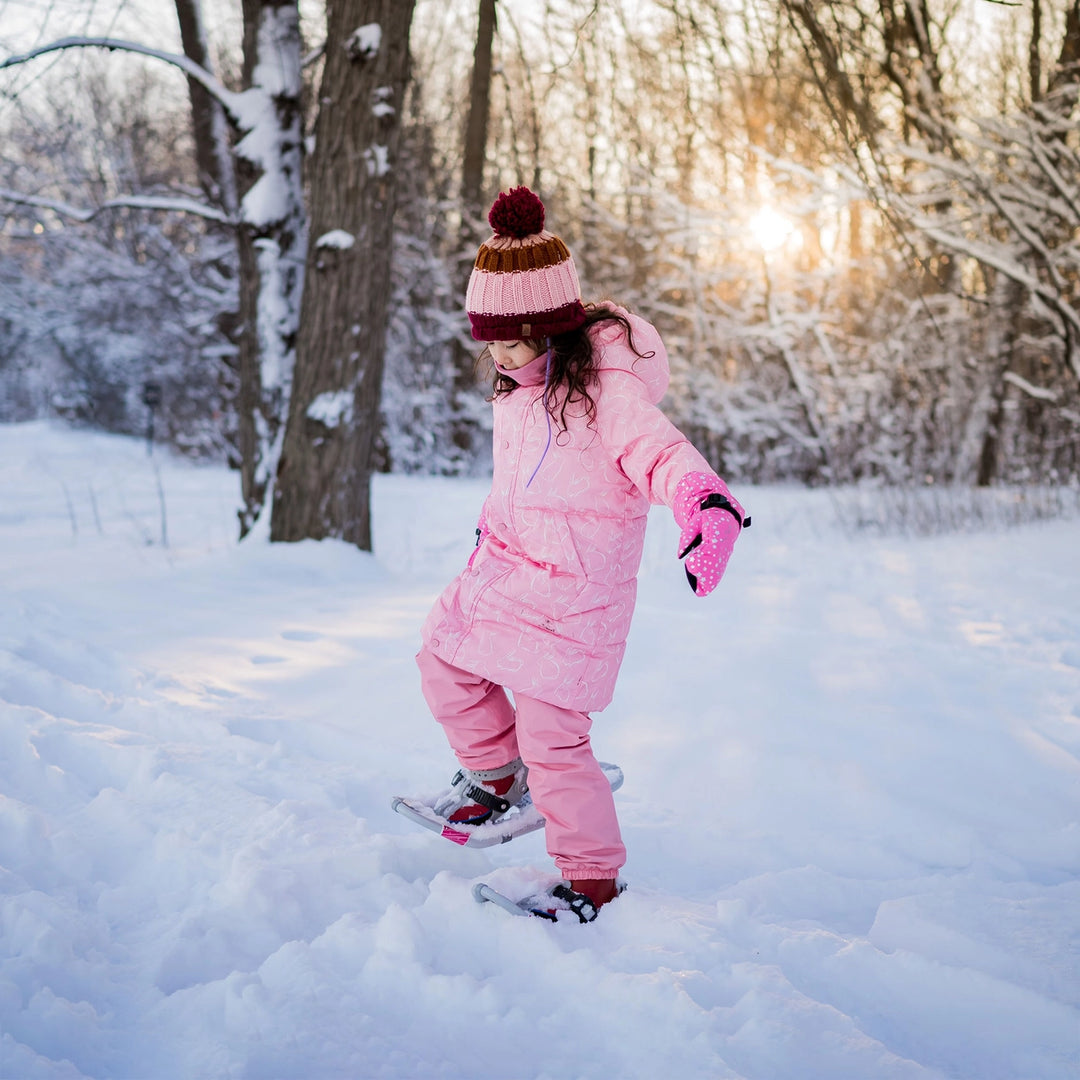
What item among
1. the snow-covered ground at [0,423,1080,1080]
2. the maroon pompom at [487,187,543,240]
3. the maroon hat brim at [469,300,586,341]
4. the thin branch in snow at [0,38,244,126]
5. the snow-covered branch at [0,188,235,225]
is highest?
the thin branch in snow at [0,38,244,126]

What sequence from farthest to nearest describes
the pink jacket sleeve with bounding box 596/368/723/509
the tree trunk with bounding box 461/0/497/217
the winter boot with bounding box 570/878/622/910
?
the tree trunk with bounding box 461/0/497/217 < the winter boot with bounding box 570/878/622/910 < the pink jacket sleeve with bounding box 596/368/723/509

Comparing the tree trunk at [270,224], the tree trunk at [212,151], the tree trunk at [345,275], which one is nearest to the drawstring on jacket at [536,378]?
the tree trunk at [345,275]

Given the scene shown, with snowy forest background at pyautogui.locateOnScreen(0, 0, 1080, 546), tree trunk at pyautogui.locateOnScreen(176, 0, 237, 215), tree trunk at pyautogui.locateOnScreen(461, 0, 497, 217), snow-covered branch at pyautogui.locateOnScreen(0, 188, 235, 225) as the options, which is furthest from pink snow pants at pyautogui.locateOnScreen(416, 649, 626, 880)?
tree trunk at pyautogui.locateOnScreen(461, 0, 497, 217)

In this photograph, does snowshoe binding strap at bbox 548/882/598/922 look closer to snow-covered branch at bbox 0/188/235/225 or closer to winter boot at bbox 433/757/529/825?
winter boot at bbox 433/757/529/825

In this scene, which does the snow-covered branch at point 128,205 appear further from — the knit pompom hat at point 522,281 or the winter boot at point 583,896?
the winter boot at point 583,896

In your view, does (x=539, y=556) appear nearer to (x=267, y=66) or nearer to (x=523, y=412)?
(x=523, y=412)

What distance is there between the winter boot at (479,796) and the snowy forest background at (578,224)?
260 centimetres

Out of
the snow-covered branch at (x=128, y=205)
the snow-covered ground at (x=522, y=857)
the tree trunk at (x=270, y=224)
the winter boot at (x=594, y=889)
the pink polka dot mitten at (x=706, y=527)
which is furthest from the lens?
the snow-covered branch at (x=128, y=205)

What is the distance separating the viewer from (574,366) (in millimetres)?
1897

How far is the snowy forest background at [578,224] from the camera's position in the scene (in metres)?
4.69

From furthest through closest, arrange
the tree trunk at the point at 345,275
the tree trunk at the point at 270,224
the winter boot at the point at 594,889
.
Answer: the tree trunk at the point at 270,224, the tree trunk at the point at 345,275, the winter boot at the point at 594,889

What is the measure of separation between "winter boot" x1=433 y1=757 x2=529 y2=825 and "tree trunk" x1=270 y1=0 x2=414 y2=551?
309cm

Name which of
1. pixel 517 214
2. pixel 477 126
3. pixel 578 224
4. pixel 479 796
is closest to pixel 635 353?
pixel 517 214

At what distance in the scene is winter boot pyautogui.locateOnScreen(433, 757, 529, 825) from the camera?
2080 mm
